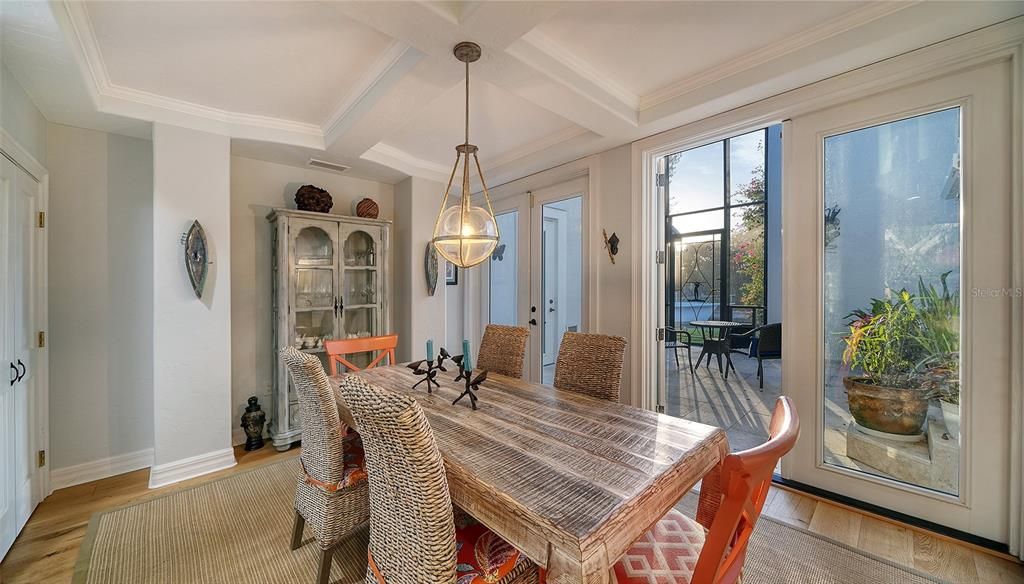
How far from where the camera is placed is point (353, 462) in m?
1.74

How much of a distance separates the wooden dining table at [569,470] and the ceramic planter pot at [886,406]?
140cm

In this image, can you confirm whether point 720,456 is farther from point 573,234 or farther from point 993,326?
point 573,234

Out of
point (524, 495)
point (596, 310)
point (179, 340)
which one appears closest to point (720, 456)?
point (524, 495)

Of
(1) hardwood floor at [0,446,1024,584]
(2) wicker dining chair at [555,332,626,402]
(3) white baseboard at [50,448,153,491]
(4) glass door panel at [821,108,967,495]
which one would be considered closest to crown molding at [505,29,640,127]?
(4) glass door panel at [821,108,967,495]

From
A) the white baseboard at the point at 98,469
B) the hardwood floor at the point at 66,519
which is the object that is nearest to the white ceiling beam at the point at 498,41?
the hardwood floor at the point at 66,519

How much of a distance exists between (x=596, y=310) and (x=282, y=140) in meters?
2.84

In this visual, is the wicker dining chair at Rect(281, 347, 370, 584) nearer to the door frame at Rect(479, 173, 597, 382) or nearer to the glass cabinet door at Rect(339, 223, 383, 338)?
the glass cabinet door at Rect(339, 223, 383, 338)

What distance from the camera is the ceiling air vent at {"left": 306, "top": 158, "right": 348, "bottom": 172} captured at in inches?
131

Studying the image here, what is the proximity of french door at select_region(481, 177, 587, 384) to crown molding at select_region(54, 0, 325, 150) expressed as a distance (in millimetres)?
1898

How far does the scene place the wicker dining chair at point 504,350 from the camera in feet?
8.05

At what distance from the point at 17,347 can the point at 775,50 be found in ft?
14.2

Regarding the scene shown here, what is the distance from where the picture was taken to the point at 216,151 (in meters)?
2.71

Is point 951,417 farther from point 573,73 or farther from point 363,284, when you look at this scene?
point 363,284

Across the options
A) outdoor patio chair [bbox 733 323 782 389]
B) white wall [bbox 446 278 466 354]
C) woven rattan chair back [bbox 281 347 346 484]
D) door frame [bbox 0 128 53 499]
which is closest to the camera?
woven rattan chair back [bbox 281 347 346 484]
